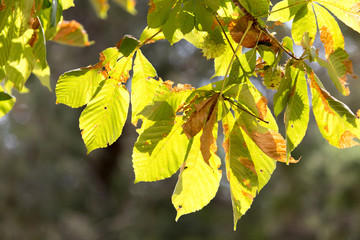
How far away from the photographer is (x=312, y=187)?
4469 mm

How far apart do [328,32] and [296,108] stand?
0.13m

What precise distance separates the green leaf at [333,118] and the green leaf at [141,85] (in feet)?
0.78

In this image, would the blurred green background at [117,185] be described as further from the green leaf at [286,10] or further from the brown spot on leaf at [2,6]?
the brown spot on leaf at [2,6]

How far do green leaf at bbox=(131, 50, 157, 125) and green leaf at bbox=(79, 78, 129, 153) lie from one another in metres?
0.02

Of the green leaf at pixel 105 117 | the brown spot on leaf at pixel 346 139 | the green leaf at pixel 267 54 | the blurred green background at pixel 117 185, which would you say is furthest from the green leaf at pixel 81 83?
the blurred green background at pixel 117 185

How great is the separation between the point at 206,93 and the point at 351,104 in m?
4.52

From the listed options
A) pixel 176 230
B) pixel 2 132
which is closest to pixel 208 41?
pixel 176 230

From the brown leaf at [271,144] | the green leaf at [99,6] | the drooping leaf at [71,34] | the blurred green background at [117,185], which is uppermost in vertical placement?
the green leaf at [99,6]

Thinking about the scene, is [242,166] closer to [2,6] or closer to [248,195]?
[248,195]

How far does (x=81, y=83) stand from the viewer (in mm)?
614

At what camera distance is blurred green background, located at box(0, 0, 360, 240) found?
4.91 m

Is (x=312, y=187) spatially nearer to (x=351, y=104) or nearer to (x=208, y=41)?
(x=351, y=104)

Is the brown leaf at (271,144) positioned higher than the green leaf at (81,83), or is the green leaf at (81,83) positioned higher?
the green leaf at (81,83)

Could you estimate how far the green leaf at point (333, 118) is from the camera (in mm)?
520
